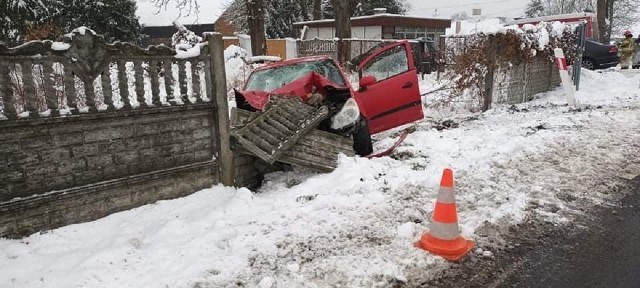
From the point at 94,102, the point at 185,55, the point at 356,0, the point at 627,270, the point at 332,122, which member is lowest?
the point at 627,270

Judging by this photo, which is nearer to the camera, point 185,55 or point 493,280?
point 493,280

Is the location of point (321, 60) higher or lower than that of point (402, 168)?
higher

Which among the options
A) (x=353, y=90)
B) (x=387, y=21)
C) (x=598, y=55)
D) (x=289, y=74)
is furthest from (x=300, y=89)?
(x=387, y=21)

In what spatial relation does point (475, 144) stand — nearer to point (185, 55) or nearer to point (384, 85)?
point (384, 85)

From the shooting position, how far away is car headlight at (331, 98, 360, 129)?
255 inches


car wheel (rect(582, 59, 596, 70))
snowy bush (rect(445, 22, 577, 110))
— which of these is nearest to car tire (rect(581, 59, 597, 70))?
car wheel (rect(582, 59, 596, 70))

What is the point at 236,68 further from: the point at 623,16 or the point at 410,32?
the point at 623,16

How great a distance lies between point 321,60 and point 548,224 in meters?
4.53

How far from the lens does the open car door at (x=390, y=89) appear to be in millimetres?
7855

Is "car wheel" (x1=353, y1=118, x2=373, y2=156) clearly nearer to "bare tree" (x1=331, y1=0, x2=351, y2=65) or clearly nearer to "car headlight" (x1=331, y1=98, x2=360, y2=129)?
"car headlight" (x1=331, y1=98, x2=360, y2=129)

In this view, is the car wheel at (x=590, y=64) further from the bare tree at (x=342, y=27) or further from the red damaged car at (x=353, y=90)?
the red damaged car at (x=353, y=90)

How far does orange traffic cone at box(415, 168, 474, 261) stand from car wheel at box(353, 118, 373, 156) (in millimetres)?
2839

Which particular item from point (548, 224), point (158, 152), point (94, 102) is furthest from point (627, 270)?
point (94, 102)

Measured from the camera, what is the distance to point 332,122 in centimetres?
655
